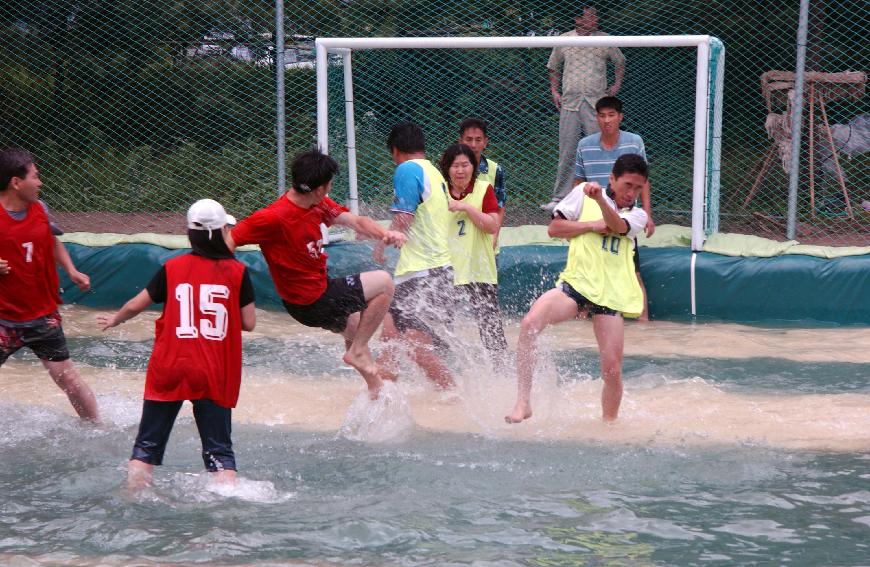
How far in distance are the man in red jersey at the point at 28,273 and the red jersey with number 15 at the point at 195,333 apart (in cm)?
132

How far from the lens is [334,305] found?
5.95 metres

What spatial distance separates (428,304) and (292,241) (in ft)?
4.54

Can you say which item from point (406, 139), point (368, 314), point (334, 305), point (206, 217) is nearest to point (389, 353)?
point (368, 314)

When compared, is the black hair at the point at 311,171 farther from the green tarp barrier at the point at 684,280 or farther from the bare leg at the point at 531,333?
the green tarp barrier at the point at 684,280

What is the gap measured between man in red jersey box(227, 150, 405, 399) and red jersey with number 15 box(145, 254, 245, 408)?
0.33 metres

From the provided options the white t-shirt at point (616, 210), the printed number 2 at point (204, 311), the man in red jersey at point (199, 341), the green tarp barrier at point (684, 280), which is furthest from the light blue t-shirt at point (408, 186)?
the green tarp barrier at point (684, 280)

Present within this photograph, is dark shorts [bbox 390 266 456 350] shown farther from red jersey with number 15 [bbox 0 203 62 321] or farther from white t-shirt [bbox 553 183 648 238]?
red jersey with number 15 [bbox 0 203 62 321]

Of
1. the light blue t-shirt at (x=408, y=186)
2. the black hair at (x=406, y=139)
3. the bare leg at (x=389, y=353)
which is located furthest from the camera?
the bare leg at (x=389, y=353)

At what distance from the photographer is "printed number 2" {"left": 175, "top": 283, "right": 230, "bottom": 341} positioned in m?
4.85

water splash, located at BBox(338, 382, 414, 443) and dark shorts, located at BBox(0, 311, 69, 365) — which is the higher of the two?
dark shorts, located at BBox(0, 311, 69, 365)

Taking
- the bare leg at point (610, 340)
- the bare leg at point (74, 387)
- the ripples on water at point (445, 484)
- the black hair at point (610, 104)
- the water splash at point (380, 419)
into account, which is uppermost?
the black hair at point (610, 104)

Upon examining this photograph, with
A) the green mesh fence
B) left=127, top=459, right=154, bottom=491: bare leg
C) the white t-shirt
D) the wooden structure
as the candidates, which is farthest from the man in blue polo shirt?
left=127, top=459, right=154, bottom=491: bare leg

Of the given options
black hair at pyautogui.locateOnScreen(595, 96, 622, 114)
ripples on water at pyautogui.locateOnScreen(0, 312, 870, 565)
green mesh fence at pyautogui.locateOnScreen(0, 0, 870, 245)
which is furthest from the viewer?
green mesh fence at pyautogui.locateOnScreen(0, 0, 870, 245)

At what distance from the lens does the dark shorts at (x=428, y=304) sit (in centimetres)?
677
